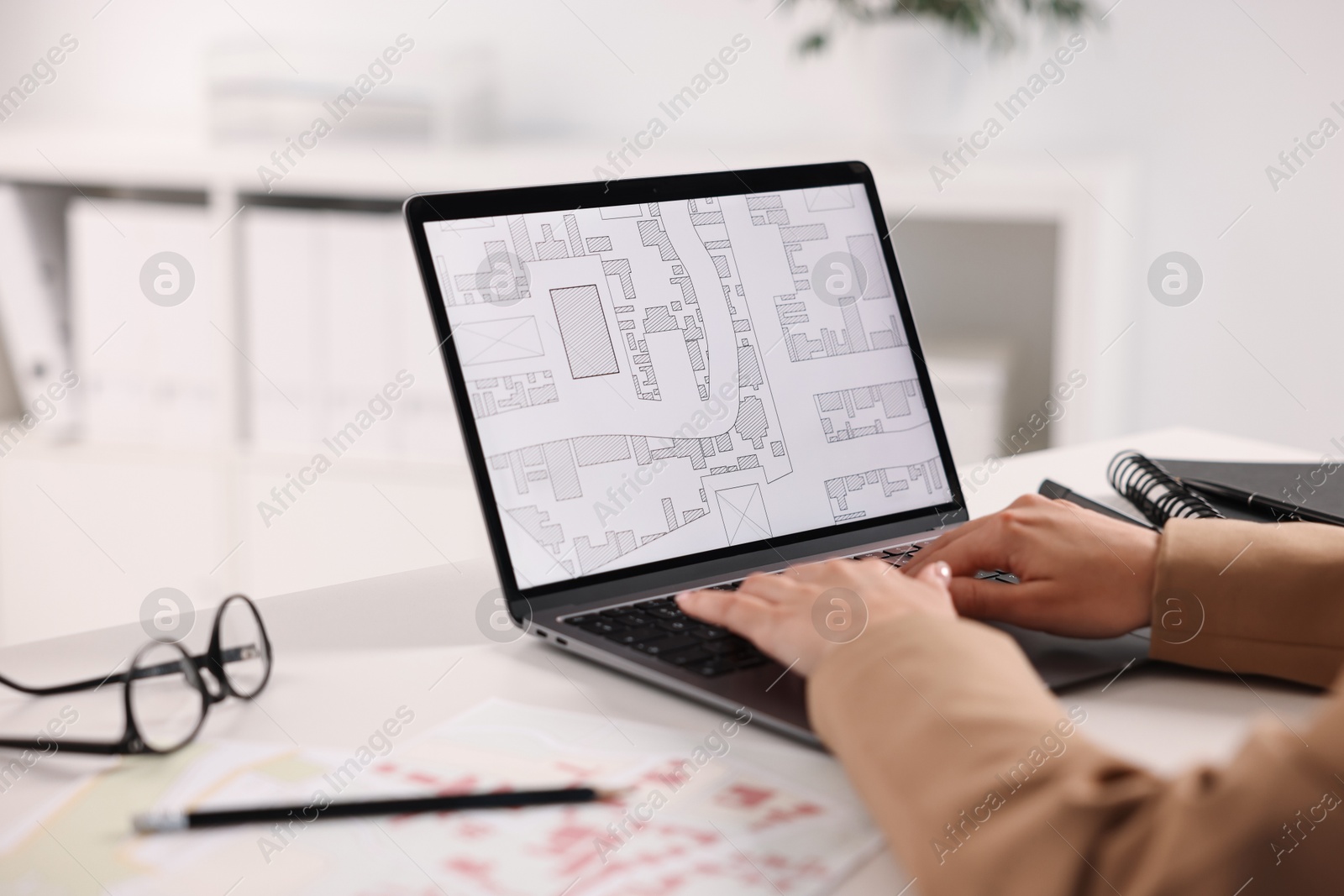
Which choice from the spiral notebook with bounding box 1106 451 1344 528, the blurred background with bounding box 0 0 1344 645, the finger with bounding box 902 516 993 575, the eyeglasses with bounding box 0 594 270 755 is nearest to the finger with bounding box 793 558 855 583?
the finger with bounding box 902 516 993 575

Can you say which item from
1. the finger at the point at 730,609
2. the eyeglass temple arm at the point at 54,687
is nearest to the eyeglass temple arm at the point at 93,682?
the eyeglass temple arm at the point at 54,687

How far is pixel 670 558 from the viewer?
31.0 inches

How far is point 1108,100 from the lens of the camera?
2.06 m

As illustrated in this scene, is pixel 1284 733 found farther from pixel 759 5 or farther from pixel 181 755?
pixel 759 5

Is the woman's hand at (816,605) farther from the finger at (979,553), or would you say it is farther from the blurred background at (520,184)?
the blurred background at (520,184)

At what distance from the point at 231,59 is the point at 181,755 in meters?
1.94

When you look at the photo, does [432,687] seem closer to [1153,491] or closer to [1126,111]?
[1153,491]

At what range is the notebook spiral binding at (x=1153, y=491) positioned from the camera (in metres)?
0.94

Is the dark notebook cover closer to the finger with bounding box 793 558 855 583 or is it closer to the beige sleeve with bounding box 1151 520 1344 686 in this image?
the beige sleeve with bounding box 1151 520 1344 686

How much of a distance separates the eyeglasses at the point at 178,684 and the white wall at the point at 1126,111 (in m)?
1.44

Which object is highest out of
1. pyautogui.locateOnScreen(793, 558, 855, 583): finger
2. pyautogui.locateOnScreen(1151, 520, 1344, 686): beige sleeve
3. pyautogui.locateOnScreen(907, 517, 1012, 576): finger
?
pyautogui.locateOnScreen(793, 558, 855, 583): finger

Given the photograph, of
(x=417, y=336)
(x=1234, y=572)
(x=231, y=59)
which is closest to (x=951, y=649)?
(x=1234, y=572)

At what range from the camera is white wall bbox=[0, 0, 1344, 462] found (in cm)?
196

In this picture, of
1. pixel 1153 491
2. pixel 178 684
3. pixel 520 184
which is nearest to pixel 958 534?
pixel 1153 491
